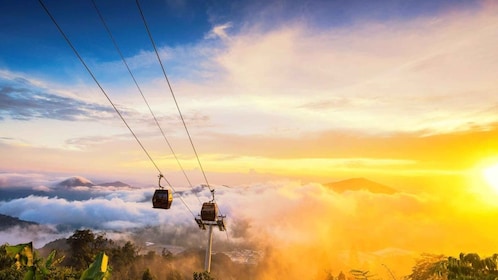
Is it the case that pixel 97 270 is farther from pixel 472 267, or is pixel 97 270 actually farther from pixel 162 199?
pixel 162 199

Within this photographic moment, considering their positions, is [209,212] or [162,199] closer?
[162,199]

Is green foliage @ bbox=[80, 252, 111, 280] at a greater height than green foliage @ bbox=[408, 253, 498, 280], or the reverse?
green foliage @ bbox=[408, 253, 498, 280]

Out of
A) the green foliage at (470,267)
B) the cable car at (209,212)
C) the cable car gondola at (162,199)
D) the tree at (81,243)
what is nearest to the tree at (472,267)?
the green foliage at (470,267)

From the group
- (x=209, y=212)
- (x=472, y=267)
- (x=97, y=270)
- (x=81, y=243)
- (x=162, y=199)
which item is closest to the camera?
(x=472, y=267)

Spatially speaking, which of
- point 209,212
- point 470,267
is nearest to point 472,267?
point 470,267

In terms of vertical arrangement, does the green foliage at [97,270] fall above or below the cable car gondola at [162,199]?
below

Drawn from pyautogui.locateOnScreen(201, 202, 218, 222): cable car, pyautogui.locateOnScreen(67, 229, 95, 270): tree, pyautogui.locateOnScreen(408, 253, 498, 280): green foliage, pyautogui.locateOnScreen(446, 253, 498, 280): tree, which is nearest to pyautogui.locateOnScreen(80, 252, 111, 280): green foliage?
pyautogui.locateOnScreen(408, 253, 498, 280): green foliage

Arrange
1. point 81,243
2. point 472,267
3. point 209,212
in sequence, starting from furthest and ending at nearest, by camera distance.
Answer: point 81,243, point 209,212, point 472,267

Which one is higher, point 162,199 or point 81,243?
point 162,199

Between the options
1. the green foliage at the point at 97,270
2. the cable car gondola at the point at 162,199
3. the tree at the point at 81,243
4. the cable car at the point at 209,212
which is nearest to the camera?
the green foliage at the point at 97,270

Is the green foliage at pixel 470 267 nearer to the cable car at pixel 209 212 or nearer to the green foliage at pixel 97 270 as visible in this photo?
the green foliage at pixel 97 270

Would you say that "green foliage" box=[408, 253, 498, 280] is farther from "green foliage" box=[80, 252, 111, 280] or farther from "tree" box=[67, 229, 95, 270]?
"tree" box=[67, 229, 95, 270]
